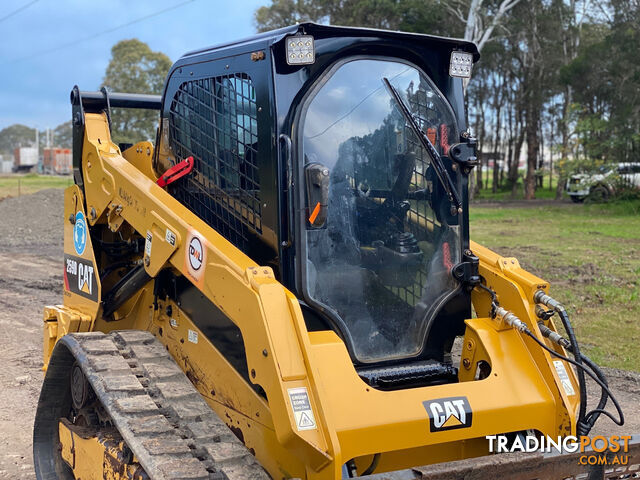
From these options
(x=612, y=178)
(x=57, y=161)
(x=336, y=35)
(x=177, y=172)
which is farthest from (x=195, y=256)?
(x=57, y=161)

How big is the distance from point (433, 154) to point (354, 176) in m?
0.45

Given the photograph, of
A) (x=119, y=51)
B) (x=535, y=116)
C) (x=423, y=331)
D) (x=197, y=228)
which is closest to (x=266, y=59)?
(x=197, y=228)

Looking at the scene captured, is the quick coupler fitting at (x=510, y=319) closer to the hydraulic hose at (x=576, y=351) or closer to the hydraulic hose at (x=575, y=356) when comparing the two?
the hydraulic hose at (x=575, y=356)

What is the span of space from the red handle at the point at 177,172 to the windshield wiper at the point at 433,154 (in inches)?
45.7

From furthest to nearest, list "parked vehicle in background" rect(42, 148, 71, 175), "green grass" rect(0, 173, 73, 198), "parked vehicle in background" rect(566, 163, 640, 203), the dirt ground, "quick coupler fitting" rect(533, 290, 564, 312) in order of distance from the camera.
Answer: "parked vehicle in background" rect(42, 148, 71, 175)
"green grass" rect(0, 173, 73, 198)
"parked vehicle in background" rect(566, 163, 640, 203)
the dirt ground
"quick coupler fitting" rect(533, 290, 564, 312)

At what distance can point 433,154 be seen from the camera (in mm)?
3557

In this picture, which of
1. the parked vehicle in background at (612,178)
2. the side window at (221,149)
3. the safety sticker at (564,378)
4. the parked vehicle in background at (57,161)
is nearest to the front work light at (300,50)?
the side window at (221,149)

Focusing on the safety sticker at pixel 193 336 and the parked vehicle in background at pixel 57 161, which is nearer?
the safety sticker at pixel 193 336

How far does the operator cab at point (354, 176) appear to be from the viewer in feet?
10.6

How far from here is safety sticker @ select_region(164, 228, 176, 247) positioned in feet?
11.4

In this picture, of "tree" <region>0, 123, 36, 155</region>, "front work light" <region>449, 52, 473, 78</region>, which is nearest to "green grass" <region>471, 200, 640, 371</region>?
"front work light" <region>449, 52, 473, 78</region>

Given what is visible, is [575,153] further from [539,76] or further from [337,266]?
[337,266]

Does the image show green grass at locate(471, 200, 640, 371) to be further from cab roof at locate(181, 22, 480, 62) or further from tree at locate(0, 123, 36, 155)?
tree at locate(0, 123, 36, 155)

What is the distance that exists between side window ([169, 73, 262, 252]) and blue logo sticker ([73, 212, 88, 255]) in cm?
75
